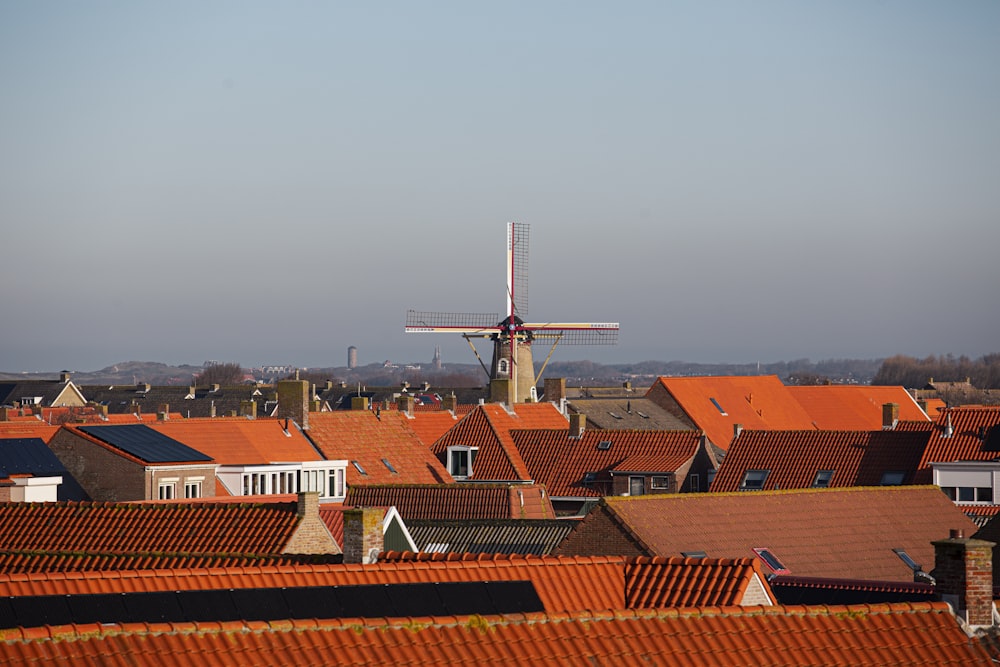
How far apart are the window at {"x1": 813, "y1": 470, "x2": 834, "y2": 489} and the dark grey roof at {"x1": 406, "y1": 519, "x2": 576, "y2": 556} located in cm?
1800

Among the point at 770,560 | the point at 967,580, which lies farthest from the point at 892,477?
the point at 967,580

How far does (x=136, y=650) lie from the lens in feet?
57.6

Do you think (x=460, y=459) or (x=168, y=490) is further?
(x=460, y=459)

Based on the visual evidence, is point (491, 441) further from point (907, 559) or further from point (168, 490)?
point (907, 559)

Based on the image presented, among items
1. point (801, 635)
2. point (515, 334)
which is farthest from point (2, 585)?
point (515, 334)

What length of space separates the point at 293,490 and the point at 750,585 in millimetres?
37430

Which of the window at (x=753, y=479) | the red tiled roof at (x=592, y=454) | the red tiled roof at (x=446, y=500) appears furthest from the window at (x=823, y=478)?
the red tiled roof at (x=446, y=500)

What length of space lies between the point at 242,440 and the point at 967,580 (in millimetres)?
43791

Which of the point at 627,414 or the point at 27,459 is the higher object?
the point at 27,459

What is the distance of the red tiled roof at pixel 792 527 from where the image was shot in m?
42.8

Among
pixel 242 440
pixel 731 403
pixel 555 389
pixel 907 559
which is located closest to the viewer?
pixel 907 559

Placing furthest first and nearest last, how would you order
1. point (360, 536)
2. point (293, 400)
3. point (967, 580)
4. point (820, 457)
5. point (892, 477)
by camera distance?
point (293, 400)
point (820, 457)
point (892, 477)
point (360, 536)
point (967, 580)

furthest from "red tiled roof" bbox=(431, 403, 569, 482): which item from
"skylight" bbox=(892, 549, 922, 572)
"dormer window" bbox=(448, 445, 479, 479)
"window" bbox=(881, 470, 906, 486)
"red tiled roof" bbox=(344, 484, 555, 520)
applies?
"skylight" bbox=(892, 549, 922, 572)

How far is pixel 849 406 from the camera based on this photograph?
111188 millimetres
